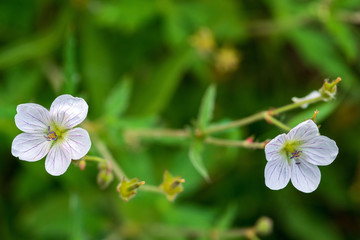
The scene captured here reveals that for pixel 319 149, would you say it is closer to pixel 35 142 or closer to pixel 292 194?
pixel 35 142

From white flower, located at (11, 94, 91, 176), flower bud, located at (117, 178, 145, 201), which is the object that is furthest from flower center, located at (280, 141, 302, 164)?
white flower, located at (11, 94, 91, 176)

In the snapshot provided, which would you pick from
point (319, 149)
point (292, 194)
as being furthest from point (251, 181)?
point (319, 149)

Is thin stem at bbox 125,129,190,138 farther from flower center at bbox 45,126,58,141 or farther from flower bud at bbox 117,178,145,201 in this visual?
flower center at bbox 45,126,58,141

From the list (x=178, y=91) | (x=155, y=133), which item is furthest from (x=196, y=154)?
(x=178, y=91)

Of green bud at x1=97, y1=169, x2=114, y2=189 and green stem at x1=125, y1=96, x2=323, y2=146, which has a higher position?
green stem at x1=125, y1=96, x2=323, y2=146

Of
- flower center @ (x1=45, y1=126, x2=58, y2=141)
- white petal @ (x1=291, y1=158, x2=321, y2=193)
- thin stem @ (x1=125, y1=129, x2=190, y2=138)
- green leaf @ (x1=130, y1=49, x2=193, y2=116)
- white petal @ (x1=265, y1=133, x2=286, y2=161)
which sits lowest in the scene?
white petal @ (x1=291, y1=158, x2=321, y2=193)

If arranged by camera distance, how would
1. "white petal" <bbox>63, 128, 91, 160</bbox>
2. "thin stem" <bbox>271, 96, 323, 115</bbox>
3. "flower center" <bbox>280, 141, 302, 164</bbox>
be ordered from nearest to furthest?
"white petal" <bbox>63, 128, 91, 160</bbox>, "flower center" <bbox>280, 141, 302, 164</bbox>, "thin stem" <bbox>271, 96, 323, 115</bbox>

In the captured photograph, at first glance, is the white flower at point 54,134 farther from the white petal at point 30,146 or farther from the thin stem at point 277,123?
the thin stem at point 277,123
